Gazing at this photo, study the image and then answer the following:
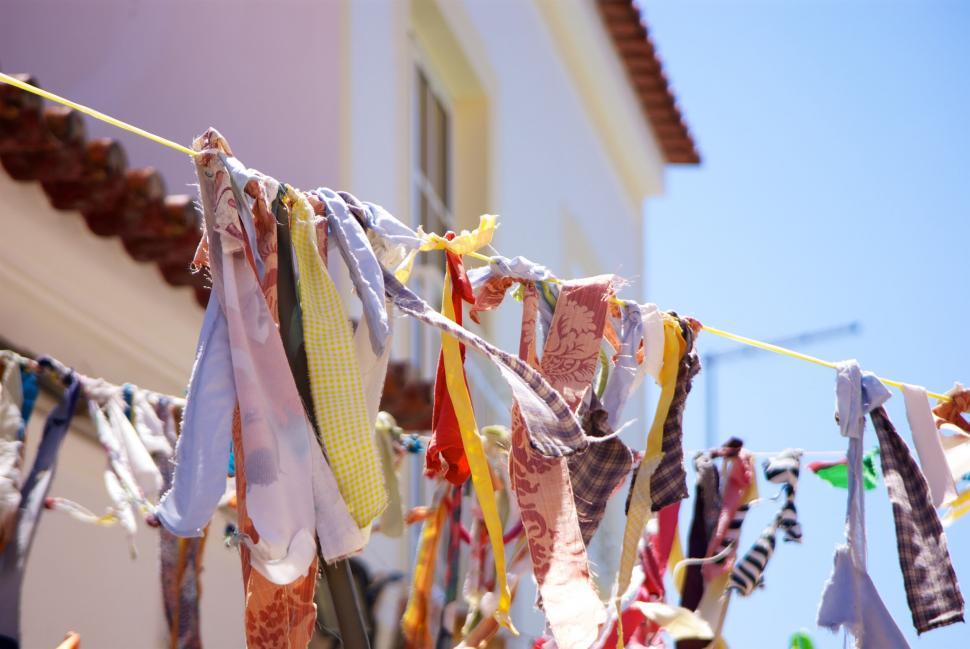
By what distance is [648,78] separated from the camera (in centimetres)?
1130

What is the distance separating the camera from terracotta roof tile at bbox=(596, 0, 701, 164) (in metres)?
10.6

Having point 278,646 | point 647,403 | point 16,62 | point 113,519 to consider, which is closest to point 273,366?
point 278,646

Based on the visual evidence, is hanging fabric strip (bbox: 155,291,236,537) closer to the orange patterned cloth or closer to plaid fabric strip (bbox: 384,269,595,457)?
the orange patterned cloth

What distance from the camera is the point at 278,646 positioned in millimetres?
2717

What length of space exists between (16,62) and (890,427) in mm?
3242

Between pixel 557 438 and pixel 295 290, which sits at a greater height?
pixel 295 290

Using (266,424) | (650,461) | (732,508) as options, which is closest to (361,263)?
(266,424)

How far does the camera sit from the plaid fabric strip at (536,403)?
2.71 m

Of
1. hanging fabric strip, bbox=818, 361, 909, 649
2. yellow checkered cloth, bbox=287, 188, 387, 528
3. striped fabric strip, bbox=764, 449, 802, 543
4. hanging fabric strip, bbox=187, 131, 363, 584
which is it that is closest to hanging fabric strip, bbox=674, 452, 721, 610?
striped fabric strip, bbox=764, 449, 802, 543

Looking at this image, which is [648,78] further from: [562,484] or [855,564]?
[562,484]

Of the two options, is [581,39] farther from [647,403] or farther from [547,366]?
[547,366]

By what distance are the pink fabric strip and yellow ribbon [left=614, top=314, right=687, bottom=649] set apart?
241 mm

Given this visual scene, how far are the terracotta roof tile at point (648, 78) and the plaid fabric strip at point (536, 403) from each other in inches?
314

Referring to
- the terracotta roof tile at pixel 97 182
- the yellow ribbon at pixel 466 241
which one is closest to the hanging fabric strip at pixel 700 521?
the yellow ribbon at pixel 466 241
